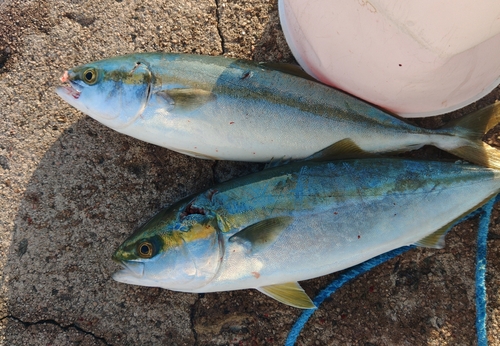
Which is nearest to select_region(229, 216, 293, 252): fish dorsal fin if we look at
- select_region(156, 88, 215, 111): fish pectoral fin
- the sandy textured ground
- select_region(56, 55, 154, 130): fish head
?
the sandy textured ground

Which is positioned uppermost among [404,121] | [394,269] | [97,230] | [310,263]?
[404,121]

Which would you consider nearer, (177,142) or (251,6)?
(177,142)

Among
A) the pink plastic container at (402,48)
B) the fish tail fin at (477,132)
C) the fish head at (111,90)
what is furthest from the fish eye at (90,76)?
the fish tail fin at (477,132)

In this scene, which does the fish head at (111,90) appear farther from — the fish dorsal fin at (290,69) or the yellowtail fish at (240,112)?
Answer: the fish dorsal fin at (290,69)

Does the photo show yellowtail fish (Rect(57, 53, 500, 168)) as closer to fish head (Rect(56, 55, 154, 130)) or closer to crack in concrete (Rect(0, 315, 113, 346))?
fish head (Rect(56, 55, 154, 130))

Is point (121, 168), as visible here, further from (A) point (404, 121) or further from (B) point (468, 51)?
(B) point (468, 51)

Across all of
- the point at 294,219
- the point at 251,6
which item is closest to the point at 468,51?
the point at 294,219

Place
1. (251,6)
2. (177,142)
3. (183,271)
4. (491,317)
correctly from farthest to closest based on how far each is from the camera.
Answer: (251,6), (491,317), (177,142), (183,271)
